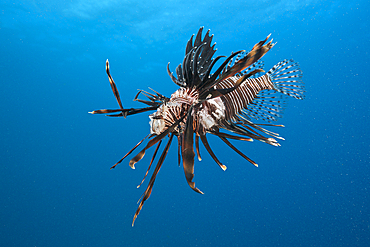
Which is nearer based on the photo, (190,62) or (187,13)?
(190,62)

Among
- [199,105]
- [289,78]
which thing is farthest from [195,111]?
[289,78]

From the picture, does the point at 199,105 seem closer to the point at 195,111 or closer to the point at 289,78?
the point at 195,111

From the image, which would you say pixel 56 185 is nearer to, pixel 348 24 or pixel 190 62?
pixel 190 62

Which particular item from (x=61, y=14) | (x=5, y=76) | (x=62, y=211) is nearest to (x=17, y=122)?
(x=5, y=76)

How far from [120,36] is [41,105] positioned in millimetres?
23213

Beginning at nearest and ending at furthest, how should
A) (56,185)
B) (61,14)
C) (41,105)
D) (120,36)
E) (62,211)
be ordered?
(61,14) → (120,36) → (62,211) → (56,185) → (41,105)

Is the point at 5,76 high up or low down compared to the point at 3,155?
up

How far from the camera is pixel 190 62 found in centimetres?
144

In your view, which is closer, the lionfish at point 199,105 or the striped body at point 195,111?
the lionfish at point 199,105

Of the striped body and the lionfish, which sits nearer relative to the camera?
the lionfish

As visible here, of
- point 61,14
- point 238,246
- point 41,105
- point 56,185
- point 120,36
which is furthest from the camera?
point 41,105

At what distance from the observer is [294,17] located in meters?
14.1

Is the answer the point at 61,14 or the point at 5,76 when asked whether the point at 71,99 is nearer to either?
the point at 5,76

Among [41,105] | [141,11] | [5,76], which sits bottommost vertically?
[141,11]
